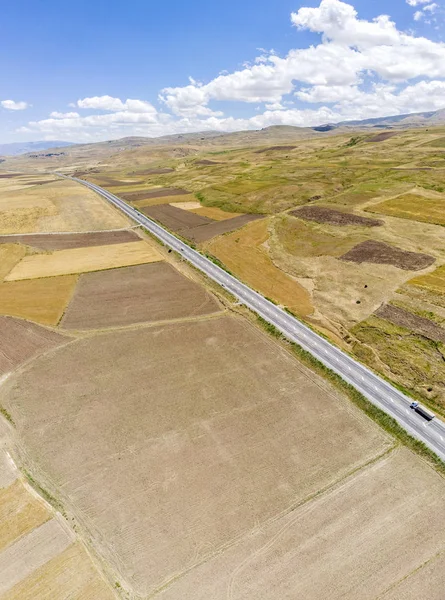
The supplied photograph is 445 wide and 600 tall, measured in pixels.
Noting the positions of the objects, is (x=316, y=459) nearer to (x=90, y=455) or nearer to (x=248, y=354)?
(x=248, y=354)

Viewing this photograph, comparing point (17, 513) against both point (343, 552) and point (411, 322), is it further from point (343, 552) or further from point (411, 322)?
point (411, 322)

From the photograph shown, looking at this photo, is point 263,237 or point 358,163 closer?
point 263,237

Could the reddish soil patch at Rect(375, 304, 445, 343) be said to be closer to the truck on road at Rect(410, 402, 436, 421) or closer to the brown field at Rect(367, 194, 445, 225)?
the truck on road at Rect(410, 402, 436, 421)

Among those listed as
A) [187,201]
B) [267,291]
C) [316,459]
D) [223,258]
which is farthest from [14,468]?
[187,201]

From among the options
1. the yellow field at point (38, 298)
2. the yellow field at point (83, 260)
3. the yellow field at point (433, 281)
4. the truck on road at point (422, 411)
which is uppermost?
the yellow field at point (83, 260)

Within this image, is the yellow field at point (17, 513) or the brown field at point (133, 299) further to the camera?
the brown field at point (133, 299)

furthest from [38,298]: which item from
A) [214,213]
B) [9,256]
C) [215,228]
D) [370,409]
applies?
[214,213]

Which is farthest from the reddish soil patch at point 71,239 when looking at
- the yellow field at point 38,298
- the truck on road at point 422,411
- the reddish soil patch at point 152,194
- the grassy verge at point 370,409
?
the truck on road at point 422,411

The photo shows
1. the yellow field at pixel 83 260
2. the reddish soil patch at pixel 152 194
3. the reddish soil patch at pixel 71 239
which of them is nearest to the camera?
the yellow field at pixel 83 260

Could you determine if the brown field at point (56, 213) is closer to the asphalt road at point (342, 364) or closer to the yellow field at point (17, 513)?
the asphalt road at point (342, 364)
